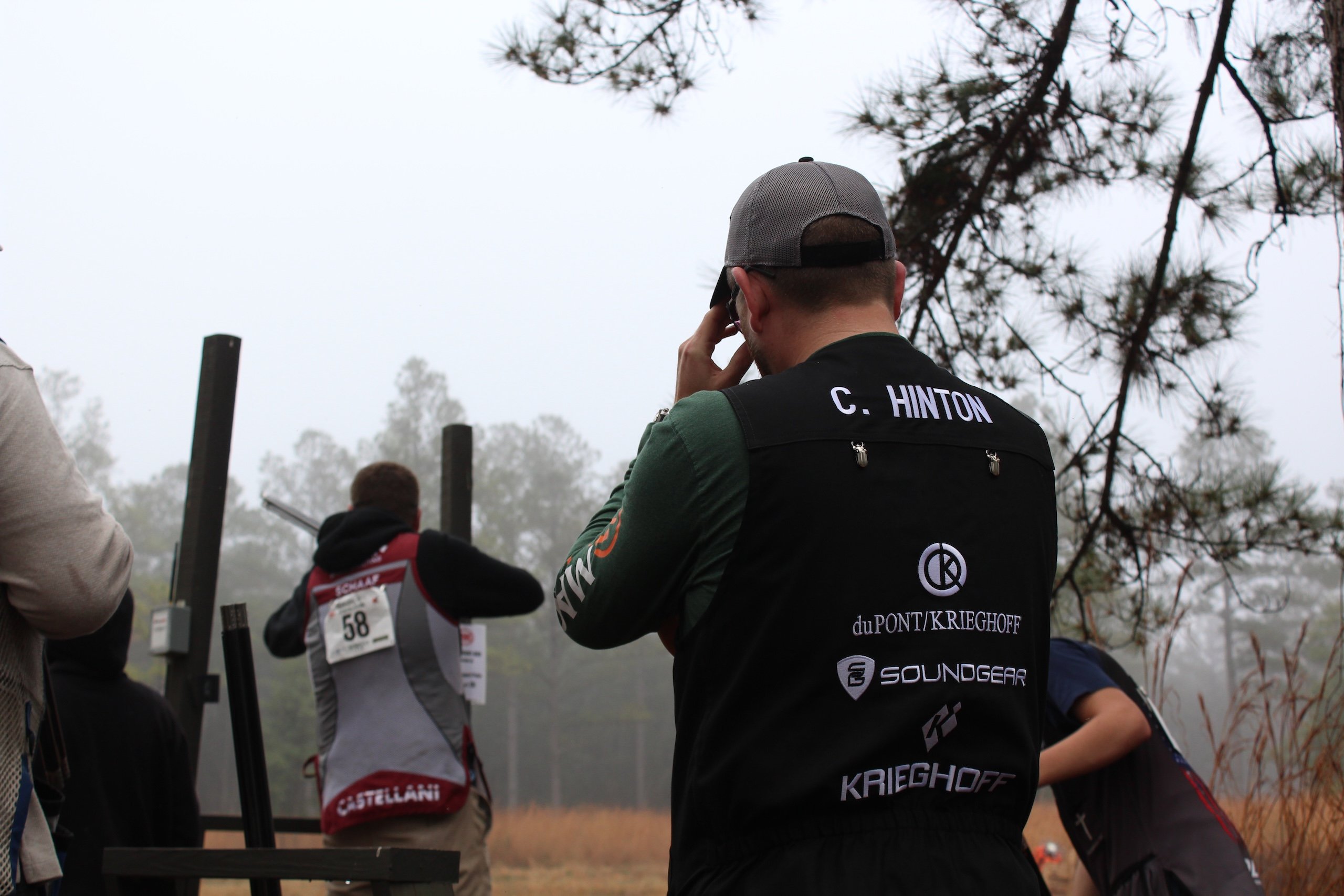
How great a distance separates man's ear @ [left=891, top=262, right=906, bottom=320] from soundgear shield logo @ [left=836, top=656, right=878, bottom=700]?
0.55 m

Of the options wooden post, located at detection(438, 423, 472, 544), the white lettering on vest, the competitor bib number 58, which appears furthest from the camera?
wooden post, located at detection(438, 423, 472, 544)

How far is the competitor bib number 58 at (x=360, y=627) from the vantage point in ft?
13.8

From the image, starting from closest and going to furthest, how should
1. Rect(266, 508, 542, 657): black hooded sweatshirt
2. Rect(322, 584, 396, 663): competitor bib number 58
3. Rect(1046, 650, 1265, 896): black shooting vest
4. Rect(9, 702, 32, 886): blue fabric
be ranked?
1. Rect(9, 702, 32, 886): blue fabric
2. Rect(1046, 650, 1265, 896): black shooting vest
3. Rect(322, 584, 396, 663): competitor bib number 58
4. Rect(266, 508, 542, 657): black hooded sweatshirt

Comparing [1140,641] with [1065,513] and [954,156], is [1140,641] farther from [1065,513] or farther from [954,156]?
[954,156]

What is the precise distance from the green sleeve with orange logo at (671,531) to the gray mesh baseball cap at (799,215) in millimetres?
261

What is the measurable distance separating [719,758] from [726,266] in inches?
28.2

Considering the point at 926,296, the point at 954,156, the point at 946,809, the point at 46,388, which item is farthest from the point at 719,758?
the point at 46,388

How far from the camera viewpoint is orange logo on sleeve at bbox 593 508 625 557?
4.71 feet

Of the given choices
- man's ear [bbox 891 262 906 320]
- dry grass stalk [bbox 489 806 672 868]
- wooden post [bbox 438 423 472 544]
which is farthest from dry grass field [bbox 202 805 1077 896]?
man's ear [bbox 891 262 906 320]

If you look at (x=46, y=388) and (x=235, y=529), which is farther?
(x=235, y=529)

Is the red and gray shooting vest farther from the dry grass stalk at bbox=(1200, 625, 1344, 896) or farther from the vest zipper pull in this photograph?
the vest zipper pull

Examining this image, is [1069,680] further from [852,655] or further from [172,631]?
[172,631]

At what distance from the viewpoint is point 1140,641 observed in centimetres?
493

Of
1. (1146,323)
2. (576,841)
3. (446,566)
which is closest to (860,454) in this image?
(446,566)
